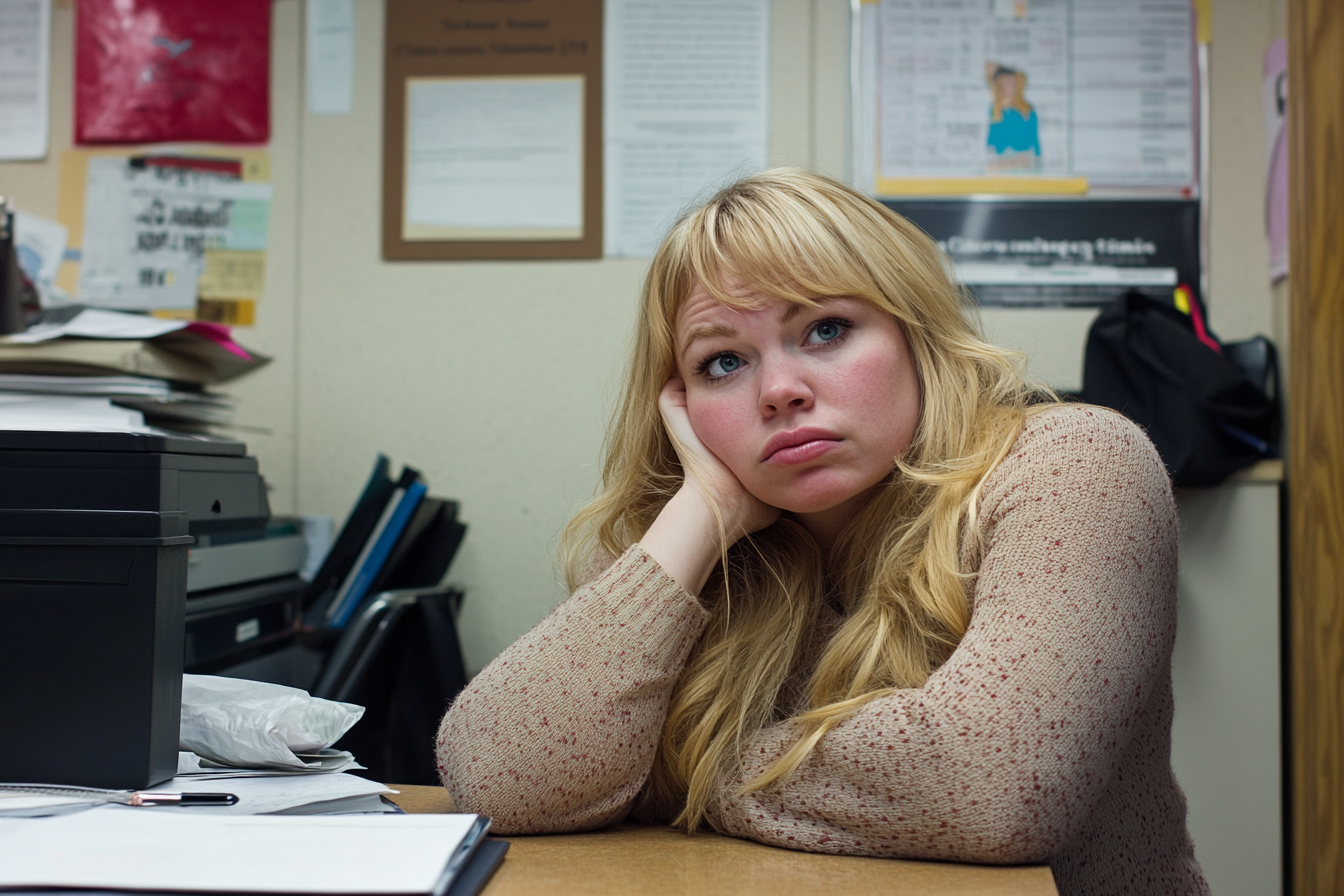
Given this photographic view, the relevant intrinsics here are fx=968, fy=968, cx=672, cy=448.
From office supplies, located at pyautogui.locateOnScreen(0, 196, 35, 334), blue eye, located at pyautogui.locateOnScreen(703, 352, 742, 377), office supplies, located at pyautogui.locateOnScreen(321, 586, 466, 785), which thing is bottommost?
office supplies, located at pyautogui.locateOnScreen(321, 586, 466, 785)

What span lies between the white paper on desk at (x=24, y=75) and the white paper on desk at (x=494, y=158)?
72cm

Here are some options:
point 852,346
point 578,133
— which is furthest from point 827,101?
point 852,346

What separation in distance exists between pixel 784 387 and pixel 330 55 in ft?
4.57

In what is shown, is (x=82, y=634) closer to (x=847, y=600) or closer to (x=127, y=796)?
(x=127, y=796)

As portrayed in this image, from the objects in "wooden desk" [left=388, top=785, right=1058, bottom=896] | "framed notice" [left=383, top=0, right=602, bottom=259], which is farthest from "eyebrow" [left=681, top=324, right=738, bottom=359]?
"framed notice" [left=383, top=0, right=602, bottom=259]

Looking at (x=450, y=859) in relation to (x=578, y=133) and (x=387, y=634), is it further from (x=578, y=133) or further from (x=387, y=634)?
(x=578, y=133)

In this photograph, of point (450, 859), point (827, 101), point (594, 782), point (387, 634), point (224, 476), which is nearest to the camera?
point (450, 859)

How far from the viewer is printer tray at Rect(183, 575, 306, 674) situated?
1246 mm

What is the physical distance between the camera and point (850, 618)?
90cm

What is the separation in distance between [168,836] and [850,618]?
1.87 feet

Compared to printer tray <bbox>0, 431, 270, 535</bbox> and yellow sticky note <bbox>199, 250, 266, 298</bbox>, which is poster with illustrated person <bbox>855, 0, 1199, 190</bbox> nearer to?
yellow sticky note <bbox>199, 250, 266, 298</bbox>

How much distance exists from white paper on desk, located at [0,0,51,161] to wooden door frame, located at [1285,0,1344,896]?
6.74ft

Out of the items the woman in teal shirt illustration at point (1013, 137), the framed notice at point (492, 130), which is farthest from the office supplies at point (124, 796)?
the woman in teal shirt illustration at point (1013, 137)

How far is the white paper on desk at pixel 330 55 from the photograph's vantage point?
1812mm
